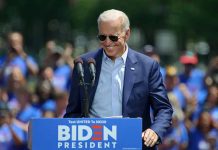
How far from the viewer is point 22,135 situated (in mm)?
14320

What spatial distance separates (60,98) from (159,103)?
21.0 feet

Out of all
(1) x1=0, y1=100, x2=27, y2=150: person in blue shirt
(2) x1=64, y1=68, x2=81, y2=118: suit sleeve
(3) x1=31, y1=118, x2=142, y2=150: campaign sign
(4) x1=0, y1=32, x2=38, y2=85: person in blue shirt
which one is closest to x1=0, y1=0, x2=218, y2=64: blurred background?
(4) x1=0, y1=32, x2=38, y2=85: person in blue shirt

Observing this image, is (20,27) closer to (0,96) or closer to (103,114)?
(0,96)

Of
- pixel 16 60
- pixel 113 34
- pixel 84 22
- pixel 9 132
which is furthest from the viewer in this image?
pixel 84 22

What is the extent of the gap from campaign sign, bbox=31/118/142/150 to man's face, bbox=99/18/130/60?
0.75m

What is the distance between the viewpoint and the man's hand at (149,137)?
7918 mm

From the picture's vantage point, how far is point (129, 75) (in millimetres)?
8320

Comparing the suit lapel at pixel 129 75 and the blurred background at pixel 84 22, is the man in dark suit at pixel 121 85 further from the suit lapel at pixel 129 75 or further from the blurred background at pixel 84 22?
the blurred background at pixel 84 22

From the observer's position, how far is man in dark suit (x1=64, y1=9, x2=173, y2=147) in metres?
8.14

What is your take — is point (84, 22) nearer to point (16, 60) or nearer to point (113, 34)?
point (16, 60)

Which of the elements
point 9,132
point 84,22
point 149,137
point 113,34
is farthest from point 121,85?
point 84,22

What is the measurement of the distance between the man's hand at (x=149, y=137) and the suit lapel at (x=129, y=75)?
0.39 metres

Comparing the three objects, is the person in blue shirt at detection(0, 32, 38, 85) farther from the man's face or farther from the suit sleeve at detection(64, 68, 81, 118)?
the man's face

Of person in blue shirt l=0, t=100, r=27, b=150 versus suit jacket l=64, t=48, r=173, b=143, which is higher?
suit jacket l=64, t=48, r=173, b=143
